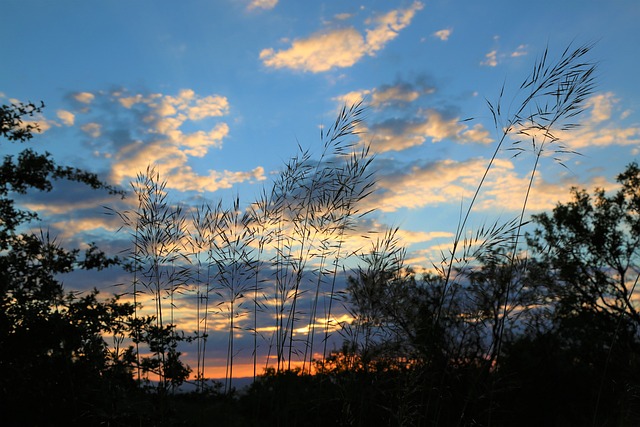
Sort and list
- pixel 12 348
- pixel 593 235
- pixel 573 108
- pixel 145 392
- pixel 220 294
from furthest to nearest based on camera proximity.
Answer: pixel 593 235
pixel 12 348
pixel 145 392
pixel 220 294
pixel 573 108

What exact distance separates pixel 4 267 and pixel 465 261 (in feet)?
19.9

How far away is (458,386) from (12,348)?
24.4 feet

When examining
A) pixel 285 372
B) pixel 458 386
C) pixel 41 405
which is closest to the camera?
pixel 285 372

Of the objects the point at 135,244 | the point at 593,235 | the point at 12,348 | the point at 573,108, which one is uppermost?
the point at 593,235

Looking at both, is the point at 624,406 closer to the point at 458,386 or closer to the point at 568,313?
the point at 458,386

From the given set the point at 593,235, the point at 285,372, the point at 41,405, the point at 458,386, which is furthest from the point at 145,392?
the point at 593,235

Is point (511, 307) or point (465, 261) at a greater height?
point (465, 261)

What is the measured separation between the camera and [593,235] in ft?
52.7

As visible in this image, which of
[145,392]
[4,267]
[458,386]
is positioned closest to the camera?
[145,392]

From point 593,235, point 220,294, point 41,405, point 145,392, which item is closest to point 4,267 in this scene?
point 41,405

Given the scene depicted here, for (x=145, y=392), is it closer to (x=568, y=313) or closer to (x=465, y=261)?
(x=465, y=261)

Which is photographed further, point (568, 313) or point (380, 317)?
point (568, 313)

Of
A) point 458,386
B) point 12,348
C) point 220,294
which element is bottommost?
point 458,386

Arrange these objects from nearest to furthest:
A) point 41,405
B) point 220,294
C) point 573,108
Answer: point 573,108
point 220,294
point 41,405
